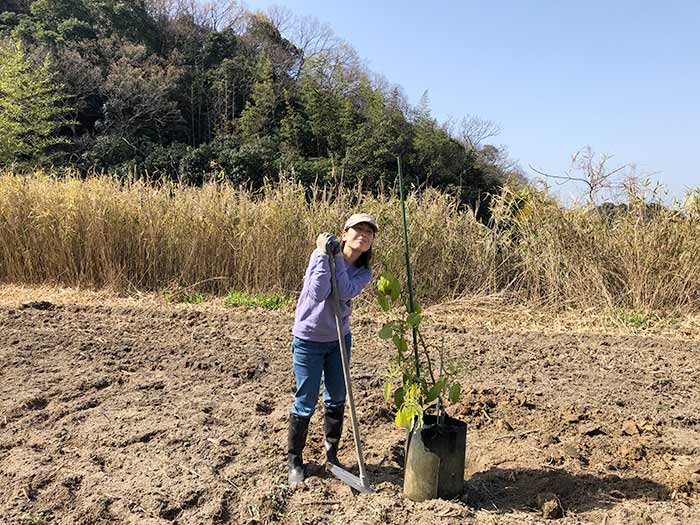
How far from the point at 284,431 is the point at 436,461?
1.18 meters

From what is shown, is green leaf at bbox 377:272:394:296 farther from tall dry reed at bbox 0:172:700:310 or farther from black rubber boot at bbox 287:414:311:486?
tall dry reed at bbox 0:172:700:310

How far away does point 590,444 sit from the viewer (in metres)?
3.22

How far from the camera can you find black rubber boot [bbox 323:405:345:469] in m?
2.93

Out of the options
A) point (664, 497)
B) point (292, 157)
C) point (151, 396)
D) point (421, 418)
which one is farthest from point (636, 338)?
point (292, 157)

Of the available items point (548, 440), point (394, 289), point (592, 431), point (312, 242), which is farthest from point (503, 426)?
point (312, 242)

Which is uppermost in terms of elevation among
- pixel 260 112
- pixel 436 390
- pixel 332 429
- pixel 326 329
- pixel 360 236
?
pixel 260 112

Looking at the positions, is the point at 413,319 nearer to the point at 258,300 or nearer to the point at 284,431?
the point at 284,431

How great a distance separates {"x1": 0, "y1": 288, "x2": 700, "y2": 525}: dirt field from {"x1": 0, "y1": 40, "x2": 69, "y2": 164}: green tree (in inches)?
550

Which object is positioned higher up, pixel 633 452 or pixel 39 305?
pixel 39 305

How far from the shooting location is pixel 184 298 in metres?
7.68

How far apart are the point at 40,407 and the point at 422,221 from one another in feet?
17.0

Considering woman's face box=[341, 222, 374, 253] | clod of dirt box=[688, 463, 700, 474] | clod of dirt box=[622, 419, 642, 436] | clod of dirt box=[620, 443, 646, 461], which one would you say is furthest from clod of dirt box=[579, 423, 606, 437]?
woman's face box=[341, 222, 374, 253]

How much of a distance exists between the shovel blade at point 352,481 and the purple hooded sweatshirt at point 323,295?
66 centimetres

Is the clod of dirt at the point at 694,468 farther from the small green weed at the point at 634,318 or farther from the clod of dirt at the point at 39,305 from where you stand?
the clod of dirt at the point at 39,305
